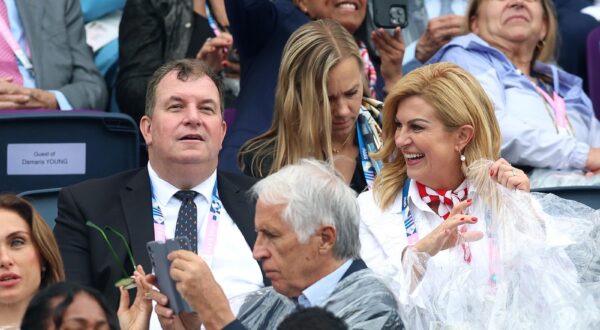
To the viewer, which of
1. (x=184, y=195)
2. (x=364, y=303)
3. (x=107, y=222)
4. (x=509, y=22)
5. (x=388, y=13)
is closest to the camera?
(x=364, y=303)

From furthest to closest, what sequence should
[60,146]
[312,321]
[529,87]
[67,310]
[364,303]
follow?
[529,87]
[60,146]
[364,303]
[67,310]
[312,321]

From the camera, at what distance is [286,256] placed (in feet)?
13.4

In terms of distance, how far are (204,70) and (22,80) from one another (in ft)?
5.05

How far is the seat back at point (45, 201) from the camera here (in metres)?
5.56

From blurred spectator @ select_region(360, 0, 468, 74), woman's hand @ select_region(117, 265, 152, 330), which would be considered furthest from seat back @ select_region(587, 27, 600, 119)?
woman's hand @ select_region(117, 265, 152, 330)

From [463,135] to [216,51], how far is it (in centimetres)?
176

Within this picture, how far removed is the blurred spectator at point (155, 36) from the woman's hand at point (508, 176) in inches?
85.8

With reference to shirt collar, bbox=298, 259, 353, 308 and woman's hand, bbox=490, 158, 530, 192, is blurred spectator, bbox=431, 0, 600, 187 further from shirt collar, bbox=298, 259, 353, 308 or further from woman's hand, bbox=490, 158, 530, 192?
shirt collar, bbox=298, 259, 353, 308

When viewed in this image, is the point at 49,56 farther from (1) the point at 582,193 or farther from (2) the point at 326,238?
(2) the point at 326,238

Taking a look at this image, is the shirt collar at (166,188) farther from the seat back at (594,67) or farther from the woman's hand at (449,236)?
the seat back at (594,67)

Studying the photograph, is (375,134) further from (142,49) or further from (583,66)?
(583,66)

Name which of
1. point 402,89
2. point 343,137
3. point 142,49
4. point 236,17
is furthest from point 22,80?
point 402,89

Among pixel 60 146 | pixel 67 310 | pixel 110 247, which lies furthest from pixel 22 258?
pixel 60 146

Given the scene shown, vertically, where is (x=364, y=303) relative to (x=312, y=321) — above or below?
below
